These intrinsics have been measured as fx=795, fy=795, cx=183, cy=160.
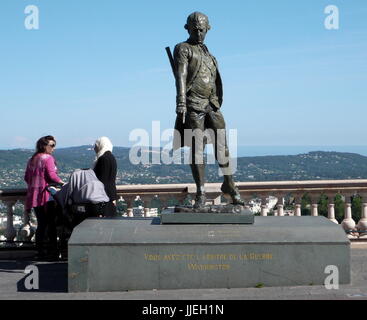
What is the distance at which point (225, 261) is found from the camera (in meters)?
9.00

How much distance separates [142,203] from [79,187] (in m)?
2.08

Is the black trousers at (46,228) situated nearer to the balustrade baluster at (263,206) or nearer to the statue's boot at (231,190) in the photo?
the statue's boot at (231,190)

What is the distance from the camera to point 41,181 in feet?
36.4

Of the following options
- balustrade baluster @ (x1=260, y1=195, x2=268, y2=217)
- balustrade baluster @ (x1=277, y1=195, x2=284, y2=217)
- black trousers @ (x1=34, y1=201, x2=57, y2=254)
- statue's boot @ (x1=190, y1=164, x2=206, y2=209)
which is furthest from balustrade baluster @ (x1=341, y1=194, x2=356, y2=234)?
black trousers @ (x1=34, y1=201, x2=57, y2=254)

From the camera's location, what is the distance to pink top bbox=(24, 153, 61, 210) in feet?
36.2

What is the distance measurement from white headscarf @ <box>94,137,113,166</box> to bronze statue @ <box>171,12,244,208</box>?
4.05ft

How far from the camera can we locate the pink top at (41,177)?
11.0 meters

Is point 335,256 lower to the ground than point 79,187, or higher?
lower

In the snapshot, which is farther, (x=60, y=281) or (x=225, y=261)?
(x=60, y=281)

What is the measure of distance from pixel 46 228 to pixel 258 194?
3458mm

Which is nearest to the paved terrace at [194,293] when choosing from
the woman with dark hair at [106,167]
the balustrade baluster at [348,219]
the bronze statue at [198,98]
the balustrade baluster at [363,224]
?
the bronze statue at [198,98]

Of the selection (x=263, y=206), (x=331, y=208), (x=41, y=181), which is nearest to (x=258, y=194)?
(x=263, y=206)
